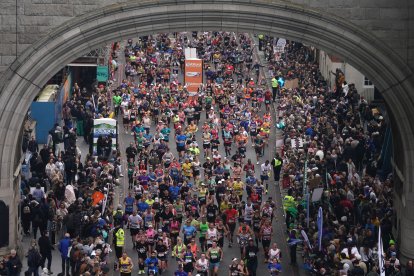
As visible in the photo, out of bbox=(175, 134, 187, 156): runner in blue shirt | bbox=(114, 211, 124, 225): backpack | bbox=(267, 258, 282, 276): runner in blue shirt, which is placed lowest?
bbox=(267, 258, 282, 276): runner in blue shirt

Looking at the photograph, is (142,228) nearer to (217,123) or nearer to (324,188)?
(324,188)

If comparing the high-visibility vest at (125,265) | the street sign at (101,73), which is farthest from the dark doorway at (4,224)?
the street sign at (101,73)

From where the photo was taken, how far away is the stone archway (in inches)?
1983

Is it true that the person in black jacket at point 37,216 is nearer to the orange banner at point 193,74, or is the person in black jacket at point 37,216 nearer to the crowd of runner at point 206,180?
the crowd of runner at point 206,180

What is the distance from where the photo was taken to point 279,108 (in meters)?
78.5

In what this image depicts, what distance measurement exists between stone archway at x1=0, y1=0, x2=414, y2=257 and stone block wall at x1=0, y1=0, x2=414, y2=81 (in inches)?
8.2

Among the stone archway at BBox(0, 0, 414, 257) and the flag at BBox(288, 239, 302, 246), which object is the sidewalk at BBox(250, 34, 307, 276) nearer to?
the flag at BBox(288, 239, 302, 246)

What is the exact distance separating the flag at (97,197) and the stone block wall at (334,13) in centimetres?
862

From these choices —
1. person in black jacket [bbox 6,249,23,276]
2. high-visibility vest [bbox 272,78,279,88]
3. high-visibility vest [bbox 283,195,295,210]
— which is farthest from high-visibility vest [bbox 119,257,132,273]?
high-visibility vest [bbox 272,78,279,88]

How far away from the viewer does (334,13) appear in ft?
165

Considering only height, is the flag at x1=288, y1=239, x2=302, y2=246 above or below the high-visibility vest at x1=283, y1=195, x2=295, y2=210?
below

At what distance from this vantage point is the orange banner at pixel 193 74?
83.3 m

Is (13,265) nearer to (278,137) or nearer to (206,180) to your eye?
(206,180)

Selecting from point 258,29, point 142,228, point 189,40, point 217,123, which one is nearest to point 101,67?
point 217,123
